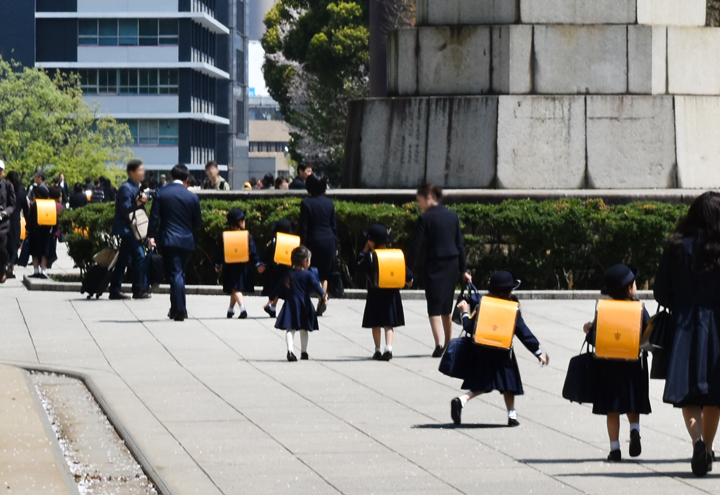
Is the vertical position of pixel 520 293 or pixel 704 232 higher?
pixel 704 232

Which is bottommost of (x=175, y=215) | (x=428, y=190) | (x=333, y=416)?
(x=333, y=416)

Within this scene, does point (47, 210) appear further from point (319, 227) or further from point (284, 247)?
point (319, 227)

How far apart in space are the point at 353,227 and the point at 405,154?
1.40 meters

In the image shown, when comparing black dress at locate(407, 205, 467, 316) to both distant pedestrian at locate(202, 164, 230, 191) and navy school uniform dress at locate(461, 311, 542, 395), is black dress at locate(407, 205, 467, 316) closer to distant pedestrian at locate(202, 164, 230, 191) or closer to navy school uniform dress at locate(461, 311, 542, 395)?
navy school uniform dress at locate(461, 311, 542, 395)

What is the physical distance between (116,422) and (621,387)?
10.2 feet

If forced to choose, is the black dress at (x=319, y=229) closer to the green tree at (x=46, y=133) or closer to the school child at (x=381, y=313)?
the school child at (x=381, y=313)

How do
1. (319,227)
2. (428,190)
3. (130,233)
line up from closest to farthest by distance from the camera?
(428,190)
(319,227)
(130,233)

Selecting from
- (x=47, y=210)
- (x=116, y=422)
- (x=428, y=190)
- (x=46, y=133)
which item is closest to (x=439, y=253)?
(x=428, y=190)

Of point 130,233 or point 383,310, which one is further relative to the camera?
point 130,233

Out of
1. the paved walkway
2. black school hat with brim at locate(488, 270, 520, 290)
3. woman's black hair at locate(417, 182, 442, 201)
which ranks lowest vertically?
the paved walkway

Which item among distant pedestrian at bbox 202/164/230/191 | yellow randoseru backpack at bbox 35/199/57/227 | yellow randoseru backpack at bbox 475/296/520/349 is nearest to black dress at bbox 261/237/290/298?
distant pedestrian at bbox 202/164/230/191

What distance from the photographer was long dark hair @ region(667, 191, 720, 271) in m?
7.09

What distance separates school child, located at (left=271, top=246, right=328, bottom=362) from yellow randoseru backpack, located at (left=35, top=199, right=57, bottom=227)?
35.3ft

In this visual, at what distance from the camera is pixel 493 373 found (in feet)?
28.9
